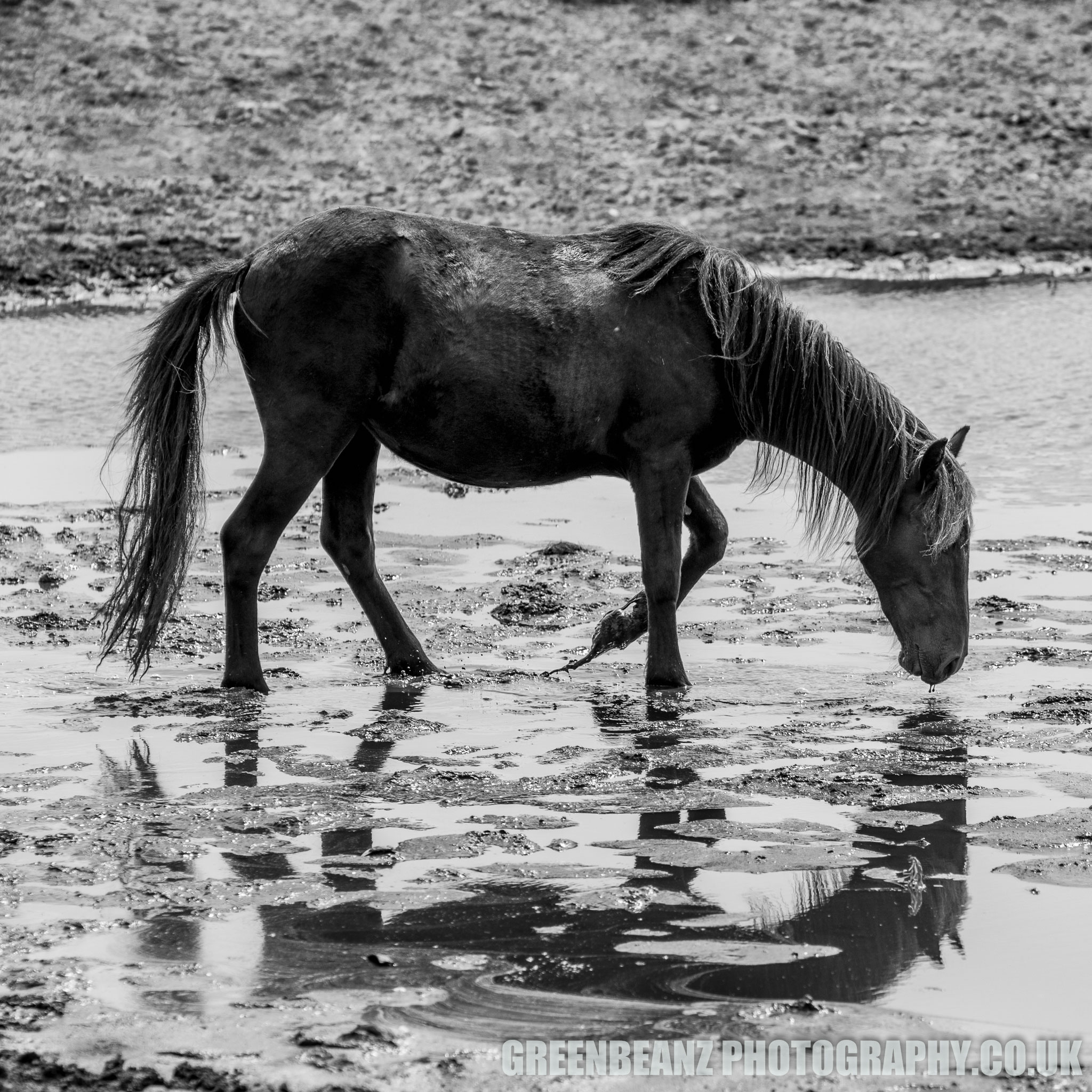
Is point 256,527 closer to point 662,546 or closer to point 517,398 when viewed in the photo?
point 517,398

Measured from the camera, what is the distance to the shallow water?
3.14 meters

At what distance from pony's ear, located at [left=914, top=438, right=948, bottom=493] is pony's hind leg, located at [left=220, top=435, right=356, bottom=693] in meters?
2.02

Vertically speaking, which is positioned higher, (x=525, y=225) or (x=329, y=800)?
(x=525, y=225)

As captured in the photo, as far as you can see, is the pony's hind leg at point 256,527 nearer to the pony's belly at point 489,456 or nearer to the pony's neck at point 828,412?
the pony's belly at point 489,456

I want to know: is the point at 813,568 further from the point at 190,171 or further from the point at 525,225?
the point at 190,171

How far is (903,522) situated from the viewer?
5.73 meters

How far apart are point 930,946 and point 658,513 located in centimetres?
264

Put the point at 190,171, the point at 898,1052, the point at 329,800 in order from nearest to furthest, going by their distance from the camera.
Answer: the point at 898,1052 → the point at 329,800 → the point at 190,171

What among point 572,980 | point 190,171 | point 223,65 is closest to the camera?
point 572,980

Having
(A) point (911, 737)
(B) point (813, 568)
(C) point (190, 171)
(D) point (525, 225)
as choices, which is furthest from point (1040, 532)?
(C) point (190, 171)

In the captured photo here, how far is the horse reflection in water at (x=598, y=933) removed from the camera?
3.18m

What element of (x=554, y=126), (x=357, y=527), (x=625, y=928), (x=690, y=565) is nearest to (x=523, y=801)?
(x=625, y=928)

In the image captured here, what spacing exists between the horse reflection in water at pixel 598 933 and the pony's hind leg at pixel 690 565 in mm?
1984

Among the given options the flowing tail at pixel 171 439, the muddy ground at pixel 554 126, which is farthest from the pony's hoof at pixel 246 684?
the muddy ground at pixel 554 126
